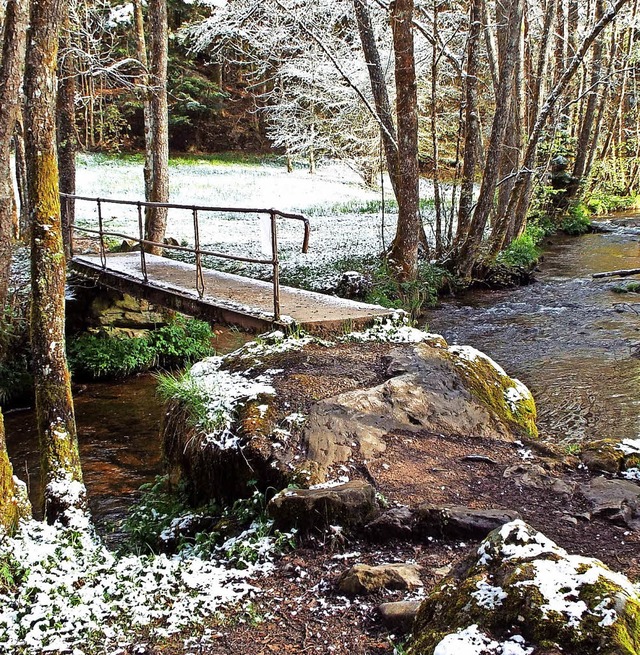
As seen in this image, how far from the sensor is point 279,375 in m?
5.32

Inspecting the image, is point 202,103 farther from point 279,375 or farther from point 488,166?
point 279,375

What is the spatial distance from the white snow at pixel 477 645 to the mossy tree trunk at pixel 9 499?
9.01 feet

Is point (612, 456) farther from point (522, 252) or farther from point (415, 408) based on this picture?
point (522, 252)

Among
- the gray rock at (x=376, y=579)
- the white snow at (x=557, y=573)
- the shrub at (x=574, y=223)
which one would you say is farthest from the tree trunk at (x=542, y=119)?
the white snow at (x=557, y=573)

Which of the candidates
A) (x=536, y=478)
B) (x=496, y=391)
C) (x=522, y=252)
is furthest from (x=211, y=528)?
(x=522, y=252)

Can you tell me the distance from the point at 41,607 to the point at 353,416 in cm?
238

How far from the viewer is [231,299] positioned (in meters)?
7.33

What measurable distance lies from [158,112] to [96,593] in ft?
33.3

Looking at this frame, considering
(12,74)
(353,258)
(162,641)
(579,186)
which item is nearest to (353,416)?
(162,641)

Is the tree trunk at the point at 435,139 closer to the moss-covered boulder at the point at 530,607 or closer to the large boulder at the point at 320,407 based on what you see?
the large boulder at the point at 320,407

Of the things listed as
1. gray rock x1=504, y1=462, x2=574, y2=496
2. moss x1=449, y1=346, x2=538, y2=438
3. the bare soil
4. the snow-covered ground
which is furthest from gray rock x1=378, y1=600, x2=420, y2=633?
the snow-covered ground

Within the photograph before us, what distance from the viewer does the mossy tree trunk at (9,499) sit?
383cm

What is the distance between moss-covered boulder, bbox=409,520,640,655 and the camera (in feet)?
6.75

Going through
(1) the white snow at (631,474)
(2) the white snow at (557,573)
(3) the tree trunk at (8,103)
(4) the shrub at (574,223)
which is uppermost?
(3) the tree trunk at (8,103)
